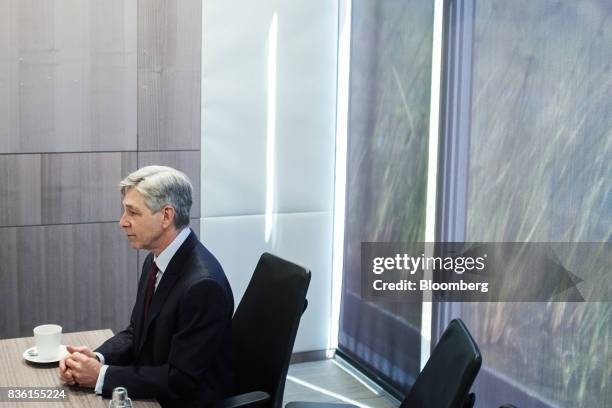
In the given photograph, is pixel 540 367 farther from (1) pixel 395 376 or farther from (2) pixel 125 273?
(2) pixel 125 273

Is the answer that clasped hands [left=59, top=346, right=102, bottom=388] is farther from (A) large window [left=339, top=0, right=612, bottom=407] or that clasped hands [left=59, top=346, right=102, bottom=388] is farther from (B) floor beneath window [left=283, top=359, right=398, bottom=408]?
(B) floor beneath window [left=283, top=359, right=398, bottom=408]

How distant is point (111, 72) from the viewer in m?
4.09

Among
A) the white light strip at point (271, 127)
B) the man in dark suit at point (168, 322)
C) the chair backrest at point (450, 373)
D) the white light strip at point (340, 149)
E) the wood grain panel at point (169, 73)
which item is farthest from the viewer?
the white light strip at point (340, 149)

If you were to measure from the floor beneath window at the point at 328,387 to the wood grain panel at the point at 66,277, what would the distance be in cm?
106

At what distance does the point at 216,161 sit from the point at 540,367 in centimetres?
211

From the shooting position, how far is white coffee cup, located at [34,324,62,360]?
Answer: 247cm

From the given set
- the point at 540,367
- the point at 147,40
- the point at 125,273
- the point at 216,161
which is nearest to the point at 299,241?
the point at 216,161

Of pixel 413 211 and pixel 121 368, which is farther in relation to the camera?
pixel 413 211

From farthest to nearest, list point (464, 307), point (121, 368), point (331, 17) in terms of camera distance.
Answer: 1. point (331, 17)
2. point (464, 307)
3. point (121, 368)

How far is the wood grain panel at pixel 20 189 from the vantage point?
3943 millimetres

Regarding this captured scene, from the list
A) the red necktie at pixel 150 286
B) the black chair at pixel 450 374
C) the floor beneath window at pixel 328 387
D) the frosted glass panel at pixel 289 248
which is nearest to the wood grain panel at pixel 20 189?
the frosted glass panel at pixel 289 248

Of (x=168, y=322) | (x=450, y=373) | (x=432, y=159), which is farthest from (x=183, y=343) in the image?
(x=432, y=159)

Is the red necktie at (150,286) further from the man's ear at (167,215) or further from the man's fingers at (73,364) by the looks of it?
the man's fingers at (73,364)

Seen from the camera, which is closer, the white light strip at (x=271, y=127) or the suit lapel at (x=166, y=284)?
the suit lapel at (x=166, y=284)
